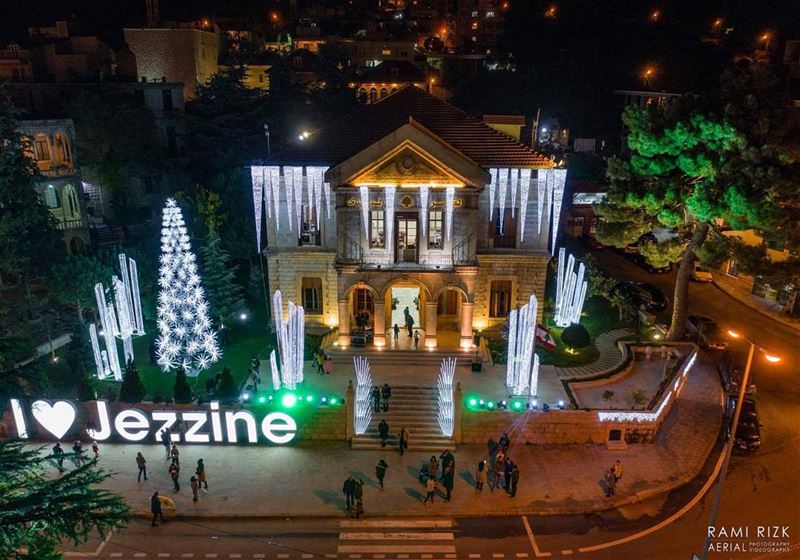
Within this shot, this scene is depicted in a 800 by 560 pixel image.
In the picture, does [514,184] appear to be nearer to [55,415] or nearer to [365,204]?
[365,204]

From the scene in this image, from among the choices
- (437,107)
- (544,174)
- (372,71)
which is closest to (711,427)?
(544,174)

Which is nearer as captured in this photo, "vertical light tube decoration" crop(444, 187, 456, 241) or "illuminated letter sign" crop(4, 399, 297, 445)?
"illuminated letter sign" crop(4, 399, 297, 445)

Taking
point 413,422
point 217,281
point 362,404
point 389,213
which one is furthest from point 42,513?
point 217,281

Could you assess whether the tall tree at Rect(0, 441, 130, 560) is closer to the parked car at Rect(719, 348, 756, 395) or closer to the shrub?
the shrub

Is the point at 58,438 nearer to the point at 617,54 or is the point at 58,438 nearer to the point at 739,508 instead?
the point at 739,508

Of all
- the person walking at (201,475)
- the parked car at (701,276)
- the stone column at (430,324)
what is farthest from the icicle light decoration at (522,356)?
the parked car at (701,276)

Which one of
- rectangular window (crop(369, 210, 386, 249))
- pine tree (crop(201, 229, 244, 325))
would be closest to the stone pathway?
rectangular window (crop(369, 210, 386, 249))

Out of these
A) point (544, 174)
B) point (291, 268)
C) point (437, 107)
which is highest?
point (437, 107)

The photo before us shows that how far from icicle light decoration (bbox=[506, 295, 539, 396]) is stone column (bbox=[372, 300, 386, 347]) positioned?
7.50 m

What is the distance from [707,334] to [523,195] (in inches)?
612

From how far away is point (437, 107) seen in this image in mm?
37812

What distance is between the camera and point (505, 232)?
36188 millimetres

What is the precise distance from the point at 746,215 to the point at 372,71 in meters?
59.1

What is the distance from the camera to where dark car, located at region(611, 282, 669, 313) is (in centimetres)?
4113
